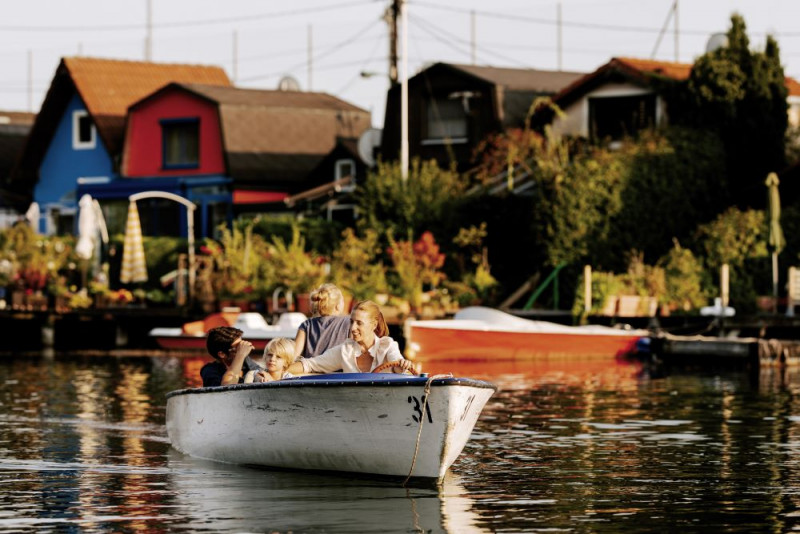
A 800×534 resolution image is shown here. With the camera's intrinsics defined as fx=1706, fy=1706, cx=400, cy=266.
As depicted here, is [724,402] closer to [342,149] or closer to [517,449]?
[517,449]

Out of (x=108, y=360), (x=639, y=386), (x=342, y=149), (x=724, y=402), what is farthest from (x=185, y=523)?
(x=342, y=149)

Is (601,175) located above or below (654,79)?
below

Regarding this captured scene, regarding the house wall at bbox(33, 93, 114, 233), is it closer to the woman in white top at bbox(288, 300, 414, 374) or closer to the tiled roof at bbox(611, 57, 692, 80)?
the tiled roof at bbox(611, 57, 692, 80)

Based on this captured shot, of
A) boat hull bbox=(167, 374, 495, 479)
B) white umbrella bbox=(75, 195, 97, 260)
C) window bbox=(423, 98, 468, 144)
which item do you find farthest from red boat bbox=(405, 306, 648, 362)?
boat hull bbox=(167, 374, 495, 479)

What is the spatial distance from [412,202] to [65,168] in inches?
938

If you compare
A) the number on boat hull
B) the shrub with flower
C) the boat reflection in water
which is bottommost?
the boat reflection in water

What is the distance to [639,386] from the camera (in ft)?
101

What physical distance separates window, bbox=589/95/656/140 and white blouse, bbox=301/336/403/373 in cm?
3286

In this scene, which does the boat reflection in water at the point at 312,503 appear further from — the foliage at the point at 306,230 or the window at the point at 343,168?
the window at the point at 343,168

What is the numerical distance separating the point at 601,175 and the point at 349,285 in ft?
23.3

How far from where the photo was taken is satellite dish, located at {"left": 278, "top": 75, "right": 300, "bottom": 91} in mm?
70750

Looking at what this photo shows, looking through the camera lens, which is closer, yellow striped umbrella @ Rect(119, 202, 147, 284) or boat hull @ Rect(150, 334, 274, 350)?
boat hull @ Rect(150, 334, 274, 350)

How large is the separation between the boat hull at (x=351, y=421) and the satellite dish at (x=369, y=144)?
40.4m

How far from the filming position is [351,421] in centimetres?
1623
